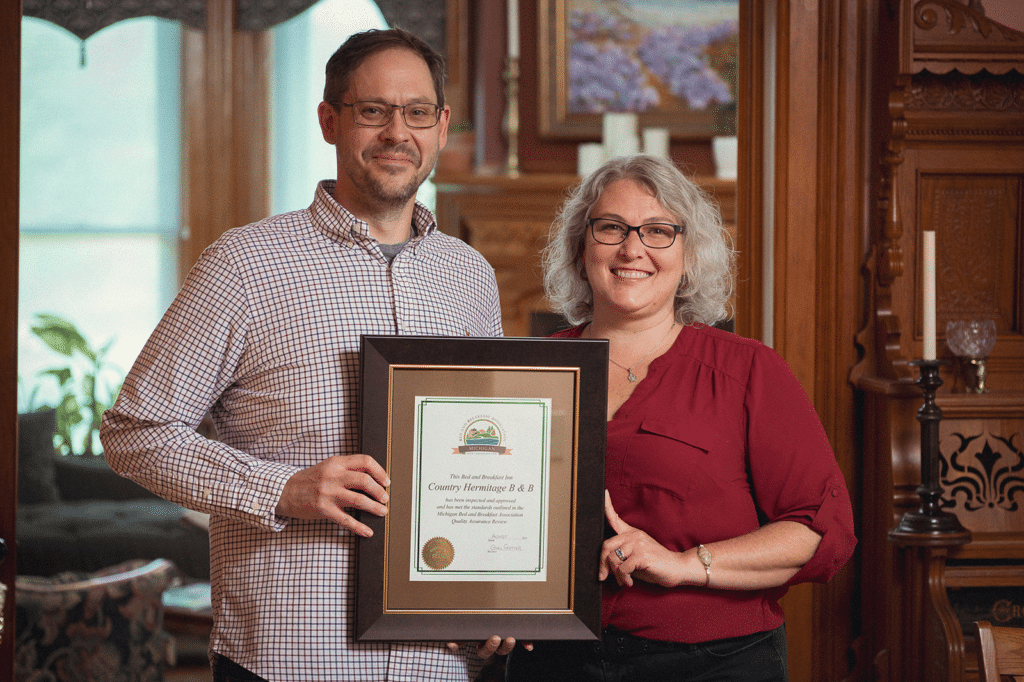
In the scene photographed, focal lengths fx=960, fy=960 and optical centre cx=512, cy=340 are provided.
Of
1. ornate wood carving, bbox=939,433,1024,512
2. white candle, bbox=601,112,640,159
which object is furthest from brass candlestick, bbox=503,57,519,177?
ornate wood carving, bbox=939,433,1024,512

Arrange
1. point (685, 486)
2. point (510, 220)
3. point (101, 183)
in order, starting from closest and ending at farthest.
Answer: point (685, 486) < point (510, 220) < point (101, 183)

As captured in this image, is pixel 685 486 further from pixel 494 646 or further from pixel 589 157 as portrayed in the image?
pixel 589 157

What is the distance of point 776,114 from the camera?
2.31 m

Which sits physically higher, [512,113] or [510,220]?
[512,113]

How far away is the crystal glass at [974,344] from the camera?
2232 millimetres

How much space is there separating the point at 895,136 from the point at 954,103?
0.23m

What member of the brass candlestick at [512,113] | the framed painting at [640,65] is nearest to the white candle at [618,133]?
the framed painting at [640,65]

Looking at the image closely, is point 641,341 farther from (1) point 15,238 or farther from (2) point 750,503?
(1) point 15,238

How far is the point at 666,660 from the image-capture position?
1.38 meters

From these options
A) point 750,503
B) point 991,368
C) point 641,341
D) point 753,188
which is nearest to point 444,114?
point 641,341

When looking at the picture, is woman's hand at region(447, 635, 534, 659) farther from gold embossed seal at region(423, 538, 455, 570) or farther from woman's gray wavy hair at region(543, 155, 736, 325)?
woman's gray wavy hair at region(543, 155, 736, 325)

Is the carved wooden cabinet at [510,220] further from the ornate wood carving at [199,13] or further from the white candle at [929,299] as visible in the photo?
the white candle at [929,299]

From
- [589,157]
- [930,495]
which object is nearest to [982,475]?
[930,495]

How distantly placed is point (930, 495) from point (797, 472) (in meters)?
0.82
